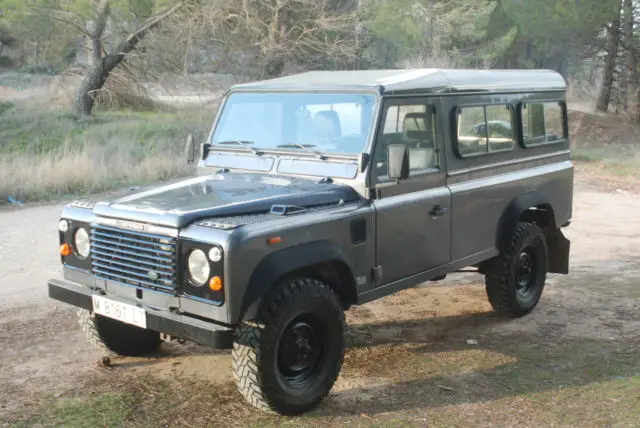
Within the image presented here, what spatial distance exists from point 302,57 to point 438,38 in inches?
296

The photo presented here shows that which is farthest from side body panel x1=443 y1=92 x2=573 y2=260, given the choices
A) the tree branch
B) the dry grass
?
the tree branch

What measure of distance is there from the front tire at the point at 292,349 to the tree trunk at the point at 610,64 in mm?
22602

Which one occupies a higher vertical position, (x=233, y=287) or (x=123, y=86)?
(x=123, y=86)

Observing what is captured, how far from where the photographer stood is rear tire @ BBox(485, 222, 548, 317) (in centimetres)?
612

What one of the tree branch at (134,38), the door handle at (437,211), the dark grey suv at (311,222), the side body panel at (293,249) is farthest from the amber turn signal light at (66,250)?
the tree branch at (134,38)

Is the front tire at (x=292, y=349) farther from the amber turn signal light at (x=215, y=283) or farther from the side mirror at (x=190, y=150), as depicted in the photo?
the side mirror at (x=190, y=150)

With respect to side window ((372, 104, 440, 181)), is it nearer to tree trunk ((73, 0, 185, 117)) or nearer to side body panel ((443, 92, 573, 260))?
side body panel ((443, 92, 573, 260))

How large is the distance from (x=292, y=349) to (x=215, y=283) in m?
0.77

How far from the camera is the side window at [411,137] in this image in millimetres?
4824

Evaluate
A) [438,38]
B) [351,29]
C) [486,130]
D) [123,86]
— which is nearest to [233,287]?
[486,130]

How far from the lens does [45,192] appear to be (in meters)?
12.5

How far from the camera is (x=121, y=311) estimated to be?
428 centimetres

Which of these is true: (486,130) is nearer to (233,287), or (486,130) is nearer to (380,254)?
(380,254)

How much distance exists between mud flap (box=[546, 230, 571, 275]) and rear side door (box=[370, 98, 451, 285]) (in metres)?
2.06
